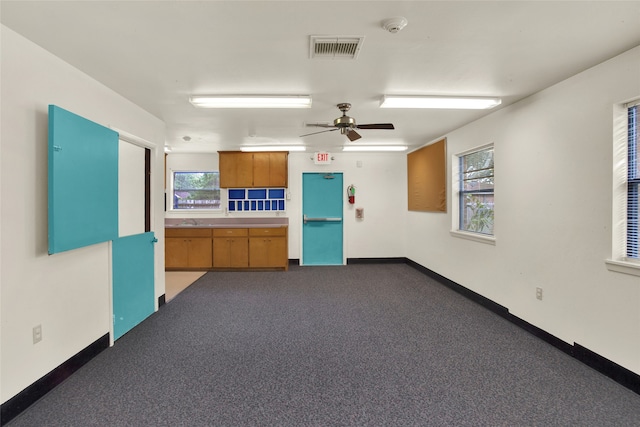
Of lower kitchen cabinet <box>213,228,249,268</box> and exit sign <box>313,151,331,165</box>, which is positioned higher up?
exit sign <box>313,151,331,165</box>

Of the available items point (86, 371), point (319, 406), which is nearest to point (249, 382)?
point (319, 406)

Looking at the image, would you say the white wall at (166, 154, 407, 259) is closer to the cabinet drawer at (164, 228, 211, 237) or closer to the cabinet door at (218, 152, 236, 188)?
the cabinet door at (218, 152, 236, 188)

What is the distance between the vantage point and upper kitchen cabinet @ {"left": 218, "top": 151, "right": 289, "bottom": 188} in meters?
5.80

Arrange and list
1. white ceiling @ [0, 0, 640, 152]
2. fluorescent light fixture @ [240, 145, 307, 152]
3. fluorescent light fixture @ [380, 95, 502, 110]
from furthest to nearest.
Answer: fluorescent light fixture @ [240, 145, 307, 152] → fluorescent light fixture @ [380, 95, 502, 110] → white ceiling @ [0, 0, 640, 152]

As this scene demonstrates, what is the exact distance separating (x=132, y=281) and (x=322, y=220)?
3816 mm

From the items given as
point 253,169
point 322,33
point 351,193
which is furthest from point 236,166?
point 322,33

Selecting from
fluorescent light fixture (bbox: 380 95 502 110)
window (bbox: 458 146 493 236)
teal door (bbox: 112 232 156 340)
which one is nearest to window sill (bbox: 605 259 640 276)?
window (bbox: 458 146 493 236)

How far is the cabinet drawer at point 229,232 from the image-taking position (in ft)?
18.1

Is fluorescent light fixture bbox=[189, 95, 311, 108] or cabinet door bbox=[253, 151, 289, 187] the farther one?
cabinet door bbox=[253, 151, 289, 187]

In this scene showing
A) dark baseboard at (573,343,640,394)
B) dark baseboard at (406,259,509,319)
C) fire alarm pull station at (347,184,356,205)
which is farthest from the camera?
fire alarm pull station at (347,184,356,205)

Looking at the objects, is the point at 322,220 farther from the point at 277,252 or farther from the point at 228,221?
the point at 228,221

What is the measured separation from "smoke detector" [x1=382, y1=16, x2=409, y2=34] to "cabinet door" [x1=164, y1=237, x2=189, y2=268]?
5226 millimetres

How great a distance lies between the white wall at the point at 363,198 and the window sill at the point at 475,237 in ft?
6.43

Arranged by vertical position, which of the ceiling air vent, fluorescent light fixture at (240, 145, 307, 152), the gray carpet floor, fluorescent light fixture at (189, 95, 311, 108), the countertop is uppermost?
fluorescent light fixture at (240, 145, 307, 152)
